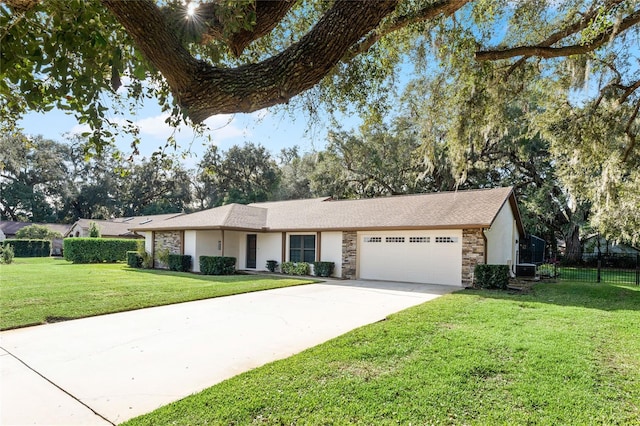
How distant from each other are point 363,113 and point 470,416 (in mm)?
4154

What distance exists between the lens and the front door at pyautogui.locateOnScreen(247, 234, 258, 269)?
18578 mm

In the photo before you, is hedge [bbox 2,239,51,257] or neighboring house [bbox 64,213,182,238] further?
neighboring house [bbox 64,213,182,238]

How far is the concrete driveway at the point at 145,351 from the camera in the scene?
3.35 m

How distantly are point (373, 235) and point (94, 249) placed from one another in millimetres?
18509

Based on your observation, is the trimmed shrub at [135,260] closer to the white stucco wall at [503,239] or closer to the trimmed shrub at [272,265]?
the trimmed shrub at [272,265]

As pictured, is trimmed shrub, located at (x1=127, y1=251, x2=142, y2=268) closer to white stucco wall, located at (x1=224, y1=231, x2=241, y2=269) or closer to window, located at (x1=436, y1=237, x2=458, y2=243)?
white stucco wall, located at (x1=224, y1=231, x2=241, y2=269)

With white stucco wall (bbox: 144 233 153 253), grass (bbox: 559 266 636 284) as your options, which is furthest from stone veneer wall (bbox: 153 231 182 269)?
grass (bbox: 559 266 636 284)

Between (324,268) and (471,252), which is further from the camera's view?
(324,268)

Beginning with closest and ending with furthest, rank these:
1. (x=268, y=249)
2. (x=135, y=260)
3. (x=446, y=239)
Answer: (x=446, y=239)
(x=268, y=249)
(x=135, y=260)

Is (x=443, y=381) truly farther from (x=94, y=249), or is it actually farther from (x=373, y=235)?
(x=94, y=249)

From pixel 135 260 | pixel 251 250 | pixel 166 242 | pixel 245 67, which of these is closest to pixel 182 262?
pixel 166 242

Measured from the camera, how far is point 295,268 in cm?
1644

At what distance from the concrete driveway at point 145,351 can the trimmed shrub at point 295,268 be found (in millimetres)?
7319

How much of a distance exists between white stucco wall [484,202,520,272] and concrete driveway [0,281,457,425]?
5887 millimetres
